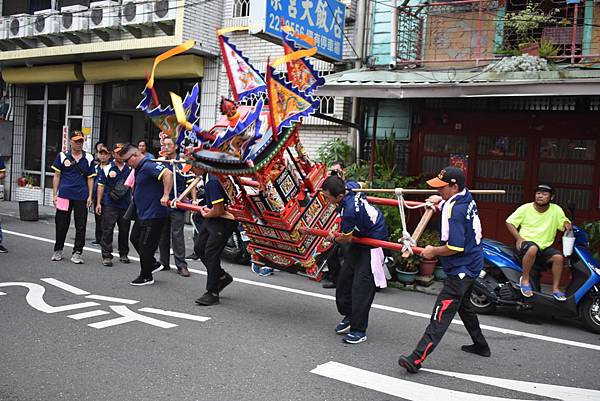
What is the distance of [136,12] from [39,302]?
8.99 meters

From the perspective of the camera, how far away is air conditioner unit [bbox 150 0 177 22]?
12972 mm

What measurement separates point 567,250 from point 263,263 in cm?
359

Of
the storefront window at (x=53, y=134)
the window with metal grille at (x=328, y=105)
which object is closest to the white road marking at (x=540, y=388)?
the window with metal grille at (x=328, y=105)

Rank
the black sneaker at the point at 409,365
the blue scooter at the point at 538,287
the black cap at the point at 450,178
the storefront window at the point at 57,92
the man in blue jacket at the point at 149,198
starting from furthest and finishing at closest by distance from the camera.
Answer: the storefront window at the point at 57,92
the man in blue jacket at the point at 149,198
the blue scooter at the point at 538,287
the black cap at the point at 450,178
the black sneaker at the point at 409,365

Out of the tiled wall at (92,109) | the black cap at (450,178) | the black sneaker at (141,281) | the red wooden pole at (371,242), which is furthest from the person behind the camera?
the tiled wall at (92,109)

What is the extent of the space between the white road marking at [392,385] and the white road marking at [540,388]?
0.32 metres

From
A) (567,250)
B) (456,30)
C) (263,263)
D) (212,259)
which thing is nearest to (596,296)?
(567,250)

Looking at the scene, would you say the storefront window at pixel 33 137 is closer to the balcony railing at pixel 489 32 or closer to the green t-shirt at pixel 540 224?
the balcony railing at pixel 489 32

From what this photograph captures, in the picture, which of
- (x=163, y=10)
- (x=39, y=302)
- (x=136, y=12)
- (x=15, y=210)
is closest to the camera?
(x=39, y=302)

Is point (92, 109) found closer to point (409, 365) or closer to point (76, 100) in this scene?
point (76, 100)

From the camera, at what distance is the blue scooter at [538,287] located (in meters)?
6.75

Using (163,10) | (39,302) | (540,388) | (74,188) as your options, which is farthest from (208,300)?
(163,10)

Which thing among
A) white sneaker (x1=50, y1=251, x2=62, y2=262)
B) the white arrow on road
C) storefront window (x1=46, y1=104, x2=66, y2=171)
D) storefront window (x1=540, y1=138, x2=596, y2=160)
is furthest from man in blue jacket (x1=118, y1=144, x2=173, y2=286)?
storefront window (x1=46, y1=104, x2=66, y2=171)

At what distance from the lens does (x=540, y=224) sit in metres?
7.32
